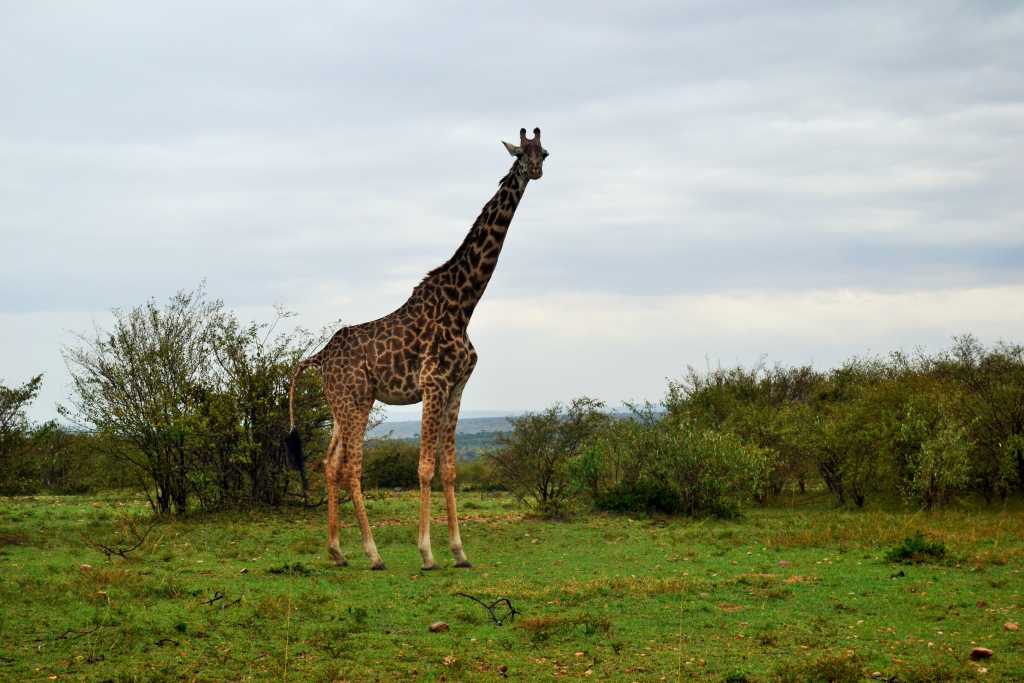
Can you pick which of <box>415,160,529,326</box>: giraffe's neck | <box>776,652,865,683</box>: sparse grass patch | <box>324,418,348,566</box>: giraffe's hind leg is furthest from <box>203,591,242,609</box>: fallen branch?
<box>776,652,865,683</box>: sparse grass patch

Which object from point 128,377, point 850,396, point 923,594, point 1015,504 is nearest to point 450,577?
point 923,594

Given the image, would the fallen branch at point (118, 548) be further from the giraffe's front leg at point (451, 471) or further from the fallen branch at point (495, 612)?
the fallen branch at point (495, 612)

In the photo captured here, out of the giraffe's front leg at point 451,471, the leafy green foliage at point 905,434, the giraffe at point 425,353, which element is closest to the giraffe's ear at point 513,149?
the giraffe at point 425,353

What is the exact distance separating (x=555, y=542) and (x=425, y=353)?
4.37 metres

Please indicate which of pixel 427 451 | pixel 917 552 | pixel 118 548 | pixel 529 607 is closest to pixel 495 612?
pixel 529 607

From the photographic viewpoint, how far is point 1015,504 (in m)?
21.0

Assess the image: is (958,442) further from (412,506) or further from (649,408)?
(412,506)

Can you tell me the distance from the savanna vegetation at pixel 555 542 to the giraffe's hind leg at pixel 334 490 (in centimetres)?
28

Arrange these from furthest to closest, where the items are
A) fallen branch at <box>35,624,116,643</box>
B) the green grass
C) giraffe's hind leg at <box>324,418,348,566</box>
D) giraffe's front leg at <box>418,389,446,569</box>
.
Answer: giraffe's hind leg at <box>324,418,348,566</box>
giraffe's front leg at <box>418,389,446,569</box>
fallen branch at <box>35,624,116,643</box>
the green grass

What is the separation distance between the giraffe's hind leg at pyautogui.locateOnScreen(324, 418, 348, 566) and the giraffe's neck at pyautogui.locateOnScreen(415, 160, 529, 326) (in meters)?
2.60

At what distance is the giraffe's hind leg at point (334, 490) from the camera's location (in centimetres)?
1392

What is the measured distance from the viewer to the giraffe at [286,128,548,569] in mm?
13992

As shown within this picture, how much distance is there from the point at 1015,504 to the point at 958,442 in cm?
259

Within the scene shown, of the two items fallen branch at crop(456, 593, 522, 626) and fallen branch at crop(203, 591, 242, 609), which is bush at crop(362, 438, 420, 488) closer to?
fallen branch at crop(203, 591, 242, 609)
